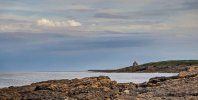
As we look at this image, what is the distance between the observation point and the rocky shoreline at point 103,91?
1455 inches

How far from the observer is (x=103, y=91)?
41125mm

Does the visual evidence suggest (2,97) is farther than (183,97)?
Yes

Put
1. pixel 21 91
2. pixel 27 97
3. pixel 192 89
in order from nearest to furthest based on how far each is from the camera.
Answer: pixel 192 89 < pixel 27 97 < pixel 21 91

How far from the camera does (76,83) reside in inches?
1805

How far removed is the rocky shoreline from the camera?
37.0 meters

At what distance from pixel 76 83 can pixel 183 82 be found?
403 inches

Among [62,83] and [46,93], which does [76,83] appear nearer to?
[62,83]

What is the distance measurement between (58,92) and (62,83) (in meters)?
4.09

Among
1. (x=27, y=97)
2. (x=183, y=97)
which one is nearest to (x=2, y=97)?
(x=27, y=97)

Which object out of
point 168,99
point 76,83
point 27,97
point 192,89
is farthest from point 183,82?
point 27,97

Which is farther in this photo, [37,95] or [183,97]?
[37,95]

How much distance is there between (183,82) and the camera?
4162cm

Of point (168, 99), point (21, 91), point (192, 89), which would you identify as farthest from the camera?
point (21, 91)

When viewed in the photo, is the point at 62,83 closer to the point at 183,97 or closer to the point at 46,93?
the point at 46,93
